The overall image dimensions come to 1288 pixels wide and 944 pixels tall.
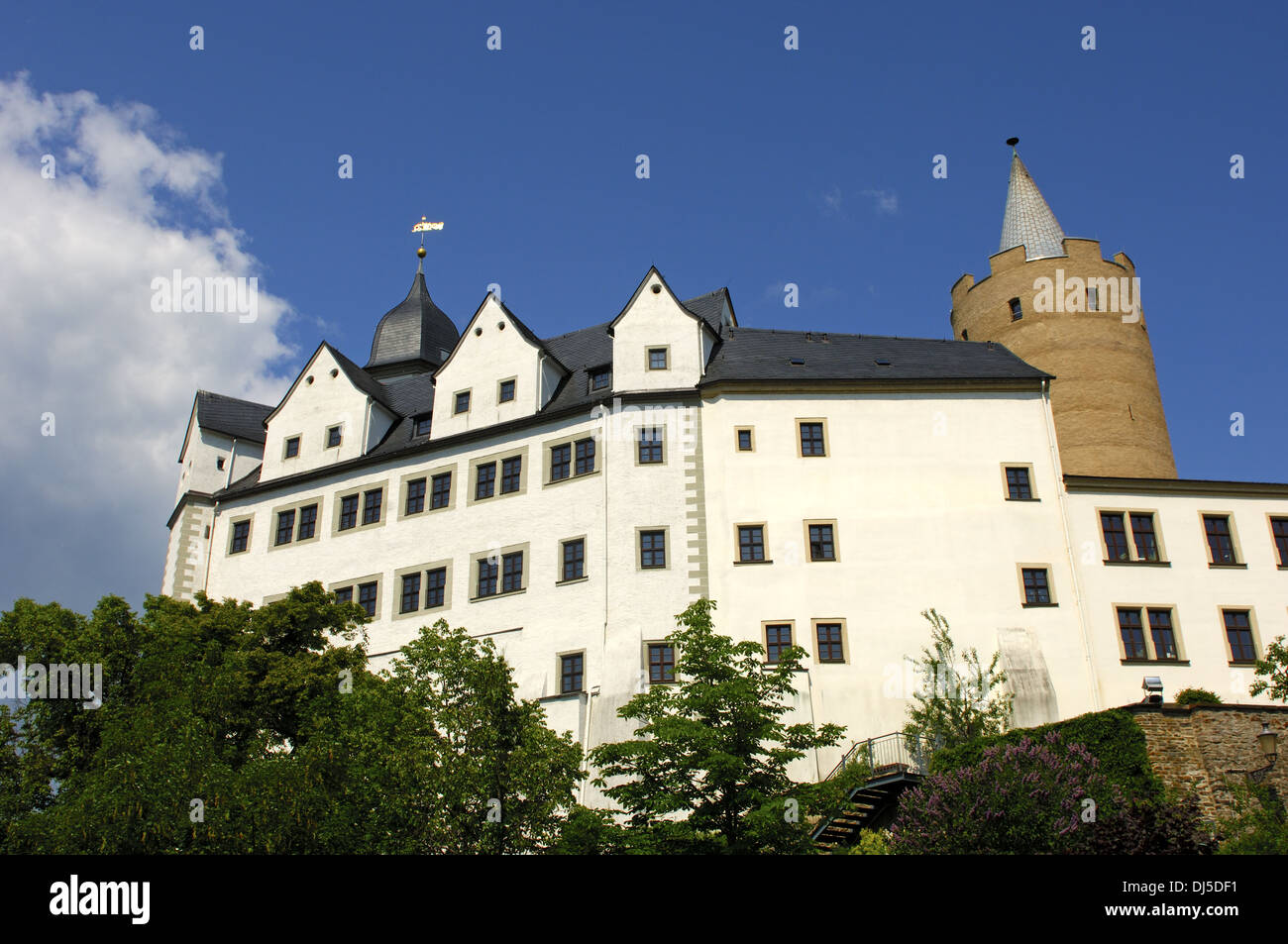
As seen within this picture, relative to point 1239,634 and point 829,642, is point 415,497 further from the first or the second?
point 1239,634

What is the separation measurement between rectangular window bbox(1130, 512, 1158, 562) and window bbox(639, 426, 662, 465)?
48.4 feet

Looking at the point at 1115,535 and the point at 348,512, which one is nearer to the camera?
the point at 1115,535

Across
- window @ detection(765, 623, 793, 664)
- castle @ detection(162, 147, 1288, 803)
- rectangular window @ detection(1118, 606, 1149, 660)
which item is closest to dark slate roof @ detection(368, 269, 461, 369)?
castle @ detection(162, 147, 1288, 803)

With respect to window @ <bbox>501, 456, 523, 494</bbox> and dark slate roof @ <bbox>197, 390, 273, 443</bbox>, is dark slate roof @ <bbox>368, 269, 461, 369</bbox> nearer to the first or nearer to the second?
dark slate roof @ <bbox>197, 390, 273, 443</bbox>

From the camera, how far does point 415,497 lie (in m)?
41.1

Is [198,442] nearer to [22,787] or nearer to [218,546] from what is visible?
[218,546]

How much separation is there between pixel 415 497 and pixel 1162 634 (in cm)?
2436

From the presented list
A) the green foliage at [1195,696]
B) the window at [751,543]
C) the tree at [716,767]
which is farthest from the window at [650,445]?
the green foliage at [1195,696]

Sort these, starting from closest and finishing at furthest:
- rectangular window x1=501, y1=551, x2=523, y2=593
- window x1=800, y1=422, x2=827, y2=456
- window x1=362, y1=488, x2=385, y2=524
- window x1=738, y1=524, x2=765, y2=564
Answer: window x1=738, y1=524, x2=765, y2=564 → rectangular window x1=501, y1=551, x2=523, y2=593 → window x1=800, y1=422, x2=827, y2=456 → window x1=362, y1=488, x2=385, y2=524

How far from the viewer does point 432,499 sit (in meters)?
40.6

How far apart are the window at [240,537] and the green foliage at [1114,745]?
28.2 metres

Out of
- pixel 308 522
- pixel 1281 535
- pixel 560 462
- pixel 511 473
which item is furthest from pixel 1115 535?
pixel 308 522

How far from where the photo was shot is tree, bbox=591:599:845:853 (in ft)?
69.5
